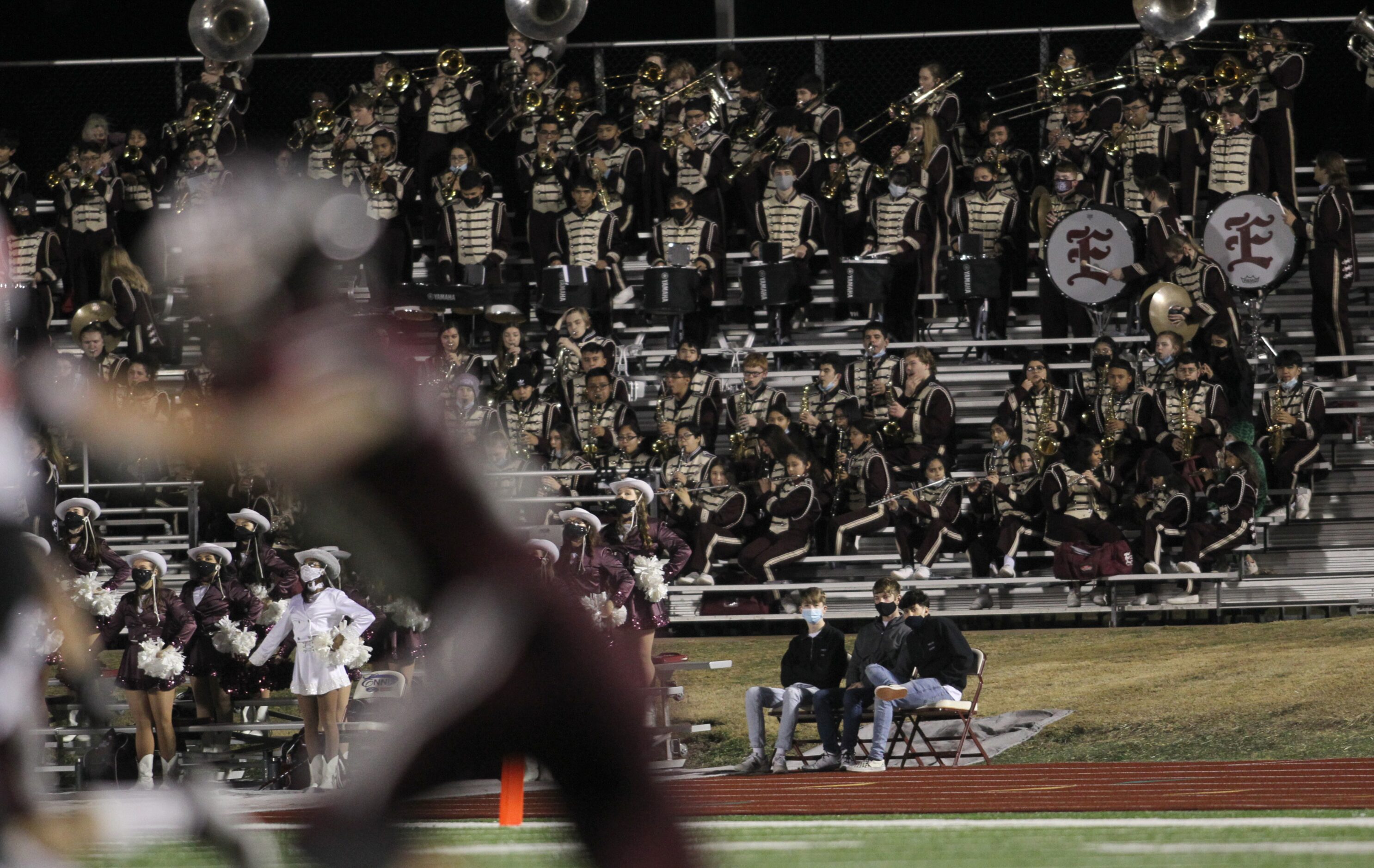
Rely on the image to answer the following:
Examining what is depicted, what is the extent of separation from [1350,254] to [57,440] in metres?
10.1

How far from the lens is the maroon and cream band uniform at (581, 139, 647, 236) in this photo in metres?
15.2

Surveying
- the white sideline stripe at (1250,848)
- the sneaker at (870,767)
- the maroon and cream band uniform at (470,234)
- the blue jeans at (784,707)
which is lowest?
the sneaker at (870,767)

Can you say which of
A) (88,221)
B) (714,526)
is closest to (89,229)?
(88,221)

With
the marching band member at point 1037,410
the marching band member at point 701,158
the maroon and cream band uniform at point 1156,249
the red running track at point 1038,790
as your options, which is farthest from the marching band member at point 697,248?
the red running track at point 1038,790

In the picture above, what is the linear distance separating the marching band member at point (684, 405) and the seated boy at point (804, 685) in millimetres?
3126

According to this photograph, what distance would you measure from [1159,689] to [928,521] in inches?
86.7

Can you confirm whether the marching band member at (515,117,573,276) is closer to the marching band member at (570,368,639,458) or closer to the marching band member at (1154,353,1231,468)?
the marching band member at (570,368,639,458)

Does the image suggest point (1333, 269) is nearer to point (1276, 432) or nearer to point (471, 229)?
point (1276, 432)

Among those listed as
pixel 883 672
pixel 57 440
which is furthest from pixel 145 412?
pixel 57 440

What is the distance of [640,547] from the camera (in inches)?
444

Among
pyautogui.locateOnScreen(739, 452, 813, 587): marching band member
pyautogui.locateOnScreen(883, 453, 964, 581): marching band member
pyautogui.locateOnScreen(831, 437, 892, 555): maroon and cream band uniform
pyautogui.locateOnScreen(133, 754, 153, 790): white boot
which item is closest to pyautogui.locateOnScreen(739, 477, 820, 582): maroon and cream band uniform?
pyautogui.locateOnScreen(739, 452, 813, 587): marching band member

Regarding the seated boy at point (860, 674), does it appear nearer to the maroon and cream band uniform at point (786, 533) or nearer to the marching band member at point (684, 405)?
the maroon and cream band uniform at point (786, 533)

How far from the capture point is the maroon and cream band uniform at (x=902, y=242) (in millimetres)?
14430

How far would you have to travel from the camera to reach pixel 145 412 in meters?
2.91
